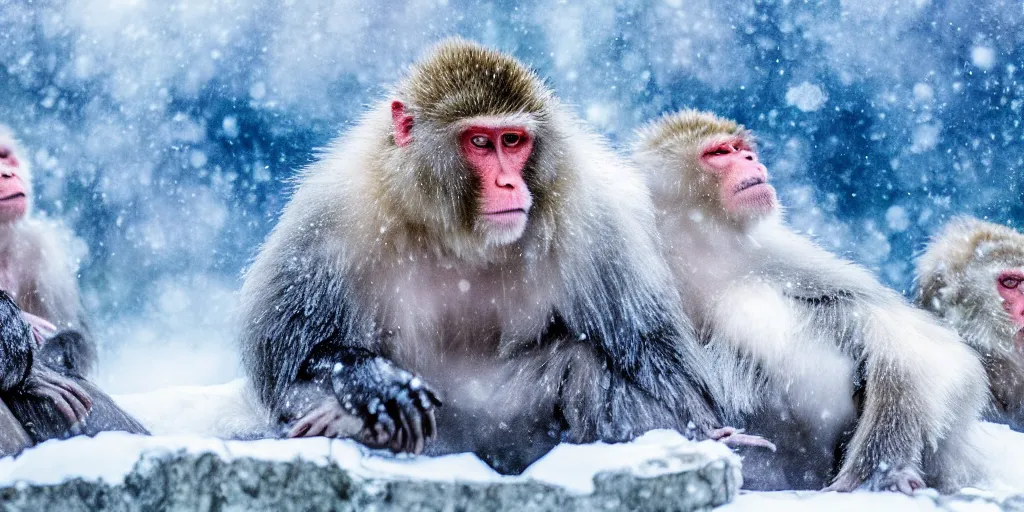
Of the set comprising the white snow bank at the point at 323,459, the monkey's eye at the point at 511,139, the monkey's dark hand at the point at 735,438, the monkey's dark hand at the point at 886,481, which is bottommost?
the monkey's dark hand at the point at 886,481

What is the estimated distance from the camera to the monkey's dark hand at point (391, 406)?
2.06 meters

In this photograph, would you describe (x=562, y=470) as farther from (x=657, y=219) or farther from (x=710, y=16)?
(x=710, y=16)

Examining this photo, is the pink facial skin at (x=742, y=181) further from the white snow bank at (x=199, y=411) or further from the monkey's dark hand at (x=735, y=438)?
the white snow bank at (x=199, y=411)

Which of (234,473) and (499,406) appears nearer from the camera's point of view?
(234,473)

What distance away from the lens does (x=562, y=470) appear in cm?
192

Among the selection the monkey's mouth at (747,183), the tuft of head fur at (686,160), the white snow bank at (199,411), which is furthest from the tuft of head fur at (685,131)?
the white snow bank at (199,411)

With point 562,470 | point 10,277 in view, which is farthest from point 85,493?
point 10,277

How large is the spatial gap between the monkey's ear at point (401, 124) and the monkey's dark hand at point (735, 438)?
0.97 meters

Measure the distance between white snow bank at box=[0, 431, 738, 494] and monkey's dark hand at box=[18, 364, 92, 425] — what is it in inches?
7.3

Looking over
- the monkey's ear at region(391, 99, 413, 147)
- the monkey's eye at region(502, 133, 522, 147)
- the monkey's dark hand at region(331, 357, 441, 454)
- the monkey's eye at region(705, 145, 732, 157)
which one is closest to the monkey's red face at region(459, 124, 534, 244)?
the monkey's eye at region(502, 133, 522, 147)

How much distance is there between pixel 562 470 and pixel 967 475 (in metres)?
1.12

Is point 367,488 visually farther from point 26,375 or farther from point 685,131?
point 685,131

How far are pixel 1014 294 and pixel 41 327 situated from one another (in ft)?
9.24

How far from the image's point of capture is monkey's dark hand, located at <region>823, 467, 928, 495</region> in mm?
2238
